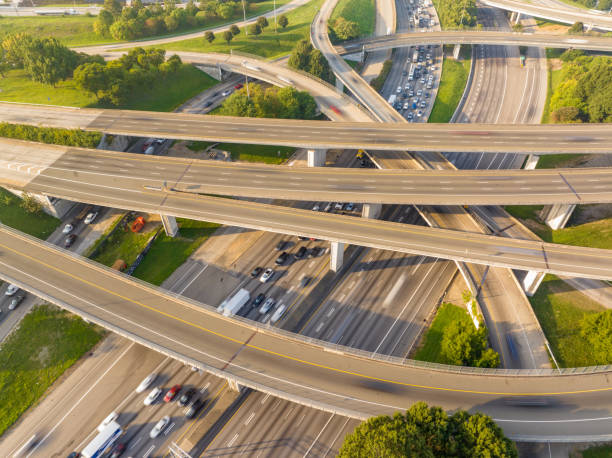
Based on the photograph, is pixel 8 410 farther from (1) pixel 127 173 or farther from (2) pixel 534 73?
(2) pixel 534 73

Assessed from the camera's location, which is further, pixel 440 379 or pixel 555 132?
pixel 555 132

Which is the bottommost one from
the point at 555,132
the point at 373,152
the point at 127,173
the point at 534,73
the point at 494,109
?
the point at 127,173

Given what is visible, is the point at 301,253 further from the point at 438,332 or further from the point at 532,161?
the point at 532,161

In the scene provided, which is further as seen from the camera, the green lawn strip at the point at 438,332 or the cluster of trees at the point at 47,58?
the cluster of trees at the point at 47,58

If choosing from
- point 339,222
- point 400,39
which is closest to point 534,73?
point 400,39

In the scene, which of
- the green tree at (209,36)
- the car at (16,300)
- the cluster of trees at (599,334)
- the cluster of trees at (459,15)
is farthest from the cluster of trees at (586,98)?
the car at (16,300)

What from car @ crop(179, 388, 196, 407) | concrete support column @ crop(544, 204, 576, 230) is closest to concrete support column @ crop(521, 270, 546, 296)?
concrete support column @ crop(544, 204, 576, 230)

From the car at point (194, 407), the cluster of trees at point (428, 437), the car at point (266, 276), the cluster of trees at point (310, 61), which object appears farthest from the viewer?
the cluster of trees at point (310, 61)

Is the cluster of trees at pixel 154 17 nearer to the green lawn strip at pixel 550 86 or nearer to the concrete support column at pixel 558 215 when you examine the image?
the green lawn strip at pixel 550 86
